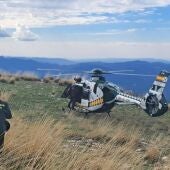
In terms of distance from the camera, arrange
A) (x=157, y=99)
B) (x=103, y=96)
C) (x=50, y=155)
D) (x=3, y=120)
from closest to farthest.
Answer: (x=50, y=155) → (x=3, y=120) → (x=157, y=99) → (x=103, y=96)

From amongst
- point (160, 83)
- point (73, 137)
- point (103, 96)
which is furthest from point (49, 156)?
point (103, 96)

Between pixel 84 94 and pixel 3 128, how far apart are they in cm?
1133

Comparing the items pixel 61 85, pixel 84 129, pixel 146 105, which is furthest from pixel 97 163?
pixel 61 85

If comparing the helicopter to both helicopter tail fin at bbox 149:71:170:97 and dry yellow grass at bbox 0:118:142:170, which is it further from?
dry yellow grass at bbox 0:118:142:170

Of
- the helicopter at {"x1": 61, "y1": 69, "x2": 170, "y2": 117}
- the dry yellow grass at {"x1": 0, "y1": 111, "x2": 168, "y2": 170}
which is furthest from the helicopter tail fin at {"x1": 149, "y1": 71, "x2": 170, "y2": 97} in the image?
the dry yellow grass at {"x1": 0, "y1": 111, "x2": 168, "y2": 170}

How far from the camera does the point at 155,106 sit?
59.4 ft

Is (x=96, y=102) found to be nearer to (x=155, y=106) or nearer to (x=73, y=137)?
(x=155, y=106)

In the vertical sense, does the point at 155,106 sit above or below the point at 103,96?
below

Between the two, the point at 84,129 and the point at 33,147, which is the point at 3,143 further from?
the point at 84,129

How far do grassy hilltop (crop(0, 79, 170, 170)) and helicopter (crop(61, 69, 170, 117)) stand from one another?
1.20 feet

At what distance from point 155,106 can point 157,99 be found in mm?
254

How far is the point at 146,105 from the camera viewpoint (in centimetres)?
1828

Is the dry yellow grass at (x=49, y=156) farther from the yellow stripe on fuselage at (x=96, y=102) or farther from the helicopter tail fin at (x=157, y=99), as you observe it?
the yellow stripe on fuselage at (x=96, y=102)

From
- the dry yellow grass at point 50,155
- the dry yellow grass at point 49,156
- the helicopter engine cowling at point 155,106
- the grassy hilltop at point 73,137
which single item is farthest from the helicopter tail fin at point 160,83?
the dry yellow grass at point 49,156
